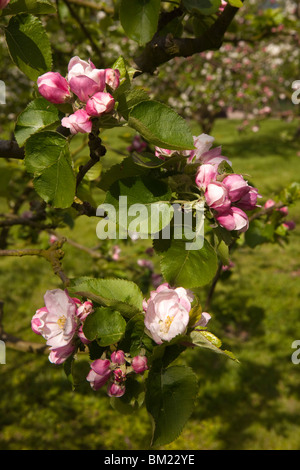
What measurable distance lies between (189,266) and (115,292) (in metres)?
0.18

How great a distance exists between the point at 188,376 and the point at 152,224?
0.33 meters

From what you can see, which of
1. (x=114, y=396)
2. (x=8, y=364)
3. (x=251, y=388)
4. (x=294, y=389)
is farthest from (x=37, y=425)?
(x=114, y=396)

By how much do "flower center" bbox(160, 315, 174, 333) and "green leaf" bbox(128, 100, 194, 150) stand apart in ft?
1.14

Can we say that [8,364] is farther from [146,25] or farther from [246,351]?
[146,25]

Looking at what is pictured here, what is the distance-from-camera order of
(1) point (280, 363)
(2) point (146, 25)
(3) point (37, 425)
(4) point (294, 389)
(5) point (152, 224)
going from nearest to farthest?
(5) point (152, 224), (2) point (146, 25), (3) point (37, 425), (4) point (294, 389), (1) point (280, 363)

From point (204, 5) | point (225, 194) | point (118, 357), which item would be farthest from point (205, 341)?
point (204, 5)

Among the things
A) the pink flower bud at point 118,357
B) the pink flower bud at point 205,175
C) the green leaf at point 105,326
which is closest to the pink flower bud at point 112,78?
the pink flower bud at point 205,175

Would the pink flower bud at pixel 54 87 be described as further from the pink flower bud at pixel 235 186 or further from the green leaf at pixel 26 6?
the pink flower bud at pixel 235 186

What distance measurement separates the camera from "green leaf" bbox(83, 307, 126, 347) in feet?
2.99

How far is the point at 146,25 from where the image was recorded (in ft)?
3.71

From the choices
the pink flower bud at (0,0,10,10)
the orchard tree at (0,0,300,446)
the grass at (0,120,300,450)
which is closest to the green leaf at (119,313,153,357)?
the orchard tree at (0,0,300,446)

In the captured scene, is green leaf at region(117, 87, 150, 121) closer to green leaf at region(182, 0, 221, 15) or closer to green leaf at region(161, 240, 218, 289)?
green leaf at region(161, 240, 218, 289)

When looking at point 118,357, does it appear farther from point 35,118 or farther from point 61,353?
point 35,118

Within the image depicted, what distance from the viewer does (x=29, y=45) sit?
1060 mm
